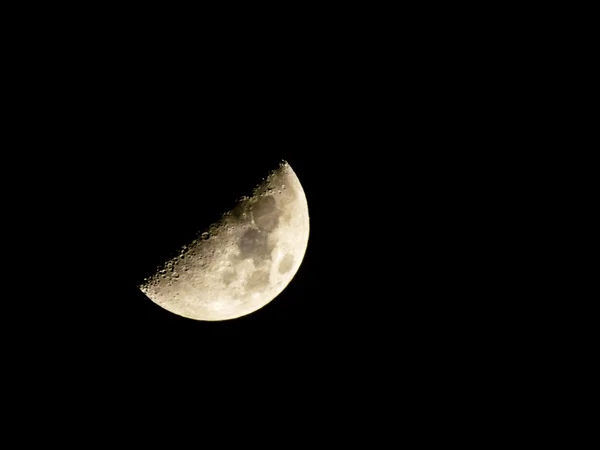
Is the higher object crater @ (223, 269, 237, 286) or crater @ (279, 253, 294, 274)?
crater @ (279, 253, 294, 274)

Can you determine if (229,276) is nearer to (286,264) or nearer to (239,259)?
(239,259)

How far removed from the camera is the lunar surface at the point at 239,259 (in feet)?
6.80

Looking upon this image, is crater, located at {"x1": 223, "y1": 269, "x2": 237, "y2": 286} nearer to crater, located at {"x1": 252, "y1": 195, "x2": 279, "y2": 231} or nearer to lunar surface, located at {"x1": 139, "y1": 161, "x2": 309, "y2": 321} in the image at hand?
lunar surface, located at {"x1": 139, "y1": 161, "x2": 309, "y2": 321}

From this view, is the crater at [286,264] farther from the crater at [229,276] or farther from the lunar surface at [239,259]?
the crater at [229,276]

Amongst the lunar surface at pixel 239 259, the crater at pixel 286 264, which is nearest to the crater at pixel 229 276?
the lunar surface at pixel 239 259

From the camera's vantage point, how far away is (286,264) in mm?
2275

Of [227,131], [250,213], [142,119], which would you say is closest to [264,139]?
[227,131]

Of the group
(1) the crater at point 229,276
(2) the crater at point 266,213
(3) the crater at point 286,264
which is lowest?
(1) the crater at point 229,276

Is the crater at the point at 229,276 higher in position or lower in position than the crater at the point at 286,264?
lower

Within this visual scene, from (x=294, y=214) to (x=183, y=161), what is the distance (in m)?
0.73

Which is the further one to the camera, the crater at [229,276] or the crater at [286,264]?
the crater at [286,264]

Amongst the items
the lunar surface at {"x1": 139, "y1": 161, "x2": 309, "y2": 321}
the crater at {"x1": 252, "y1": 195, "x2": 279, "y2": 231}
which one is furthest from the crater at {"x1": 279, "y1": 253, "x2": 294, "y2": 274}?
the crater at {"x1": 252, "y1": 195, "x2": 279, "y2": 231}

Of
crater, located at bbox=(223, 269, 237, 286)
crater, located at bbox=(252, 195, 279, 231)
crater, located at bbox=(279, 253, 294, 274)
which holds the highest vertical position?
crater, located at bbox=(252, 195, 279, 231)

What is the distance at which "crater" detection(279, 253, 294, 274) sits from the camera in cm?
224
